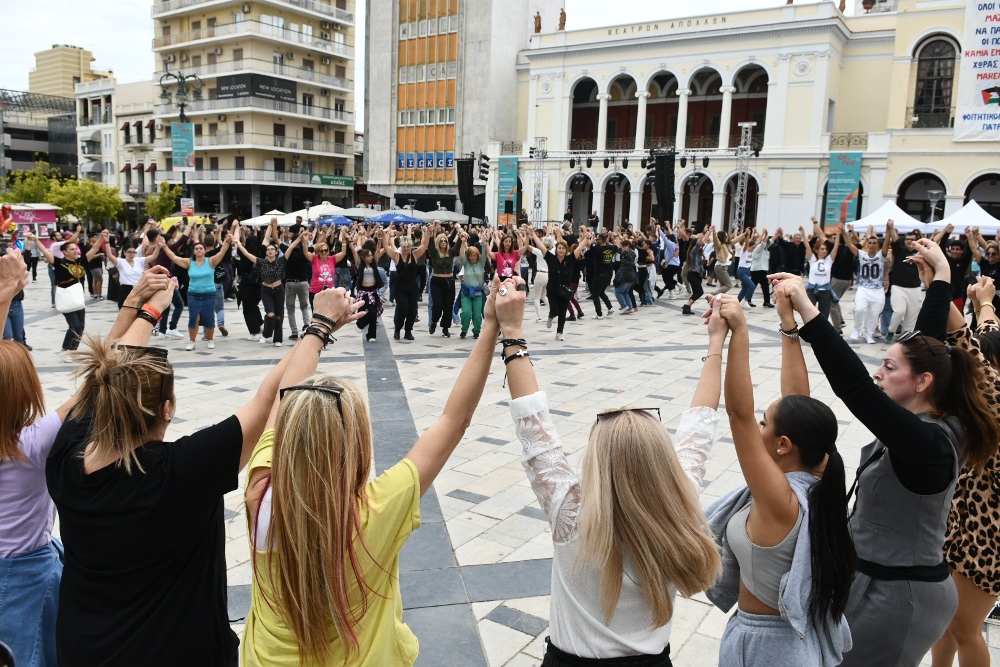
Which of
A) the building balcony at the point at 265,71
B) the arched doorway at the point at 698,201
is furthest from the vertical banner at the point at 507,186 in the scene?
the building balcony at the point at 265,71

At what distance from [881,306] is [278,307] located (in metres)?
10.0

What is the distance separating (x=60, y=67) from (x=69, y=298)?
11348 centimetres

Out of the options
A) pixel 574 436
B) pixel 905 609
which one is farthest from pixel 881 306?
pixel 905 609

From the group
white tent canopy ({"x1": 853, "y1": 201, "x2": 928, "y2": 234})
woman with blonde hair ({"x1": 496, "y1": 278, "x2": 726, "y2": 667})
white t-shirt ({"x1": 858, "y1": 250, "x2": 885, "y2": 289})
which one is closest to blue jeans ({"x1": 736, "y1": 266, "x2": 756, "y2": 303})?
white t-shirt ({"x1": 858, "y1": 250, "x2": 885, "y2": 289})

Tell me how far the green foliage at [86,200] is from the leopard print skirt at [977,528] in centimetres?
5504

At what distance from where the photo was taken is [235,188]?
5278cm

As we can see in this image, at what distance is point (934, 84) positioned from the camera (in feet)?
103

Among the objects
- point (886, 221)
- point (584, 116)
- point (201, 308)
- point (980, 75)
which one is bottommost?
point (201, 308)

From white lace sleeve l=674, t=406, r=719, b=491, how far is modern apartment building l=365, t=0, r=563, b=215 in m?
47.0

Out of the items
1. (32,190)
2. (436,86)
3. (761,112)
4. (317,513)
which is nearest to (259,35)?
(436,86)

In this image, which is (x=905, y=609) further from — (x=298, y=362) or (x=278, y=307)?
(x=278, y=307)

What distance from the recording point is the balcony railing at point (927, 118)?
31.5m

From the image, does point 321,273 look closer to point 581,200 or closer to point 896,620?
point 896,620

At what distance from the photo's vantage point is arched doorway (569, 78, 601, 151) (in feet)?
145
